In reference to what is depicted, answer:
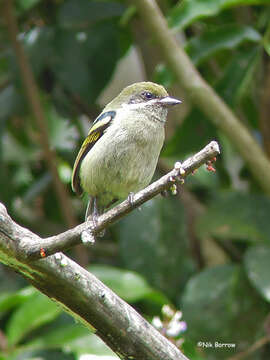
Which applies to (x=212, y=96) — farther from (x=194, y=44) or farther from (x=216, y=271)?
(x=216, y=271)

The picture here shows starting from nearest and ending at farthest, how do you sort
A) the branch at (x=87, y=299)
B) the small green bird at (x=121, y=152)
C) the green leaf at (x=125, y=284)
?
1. the branch at (x=87, y=299)
2. the small green bird at (x=121, y=152)
3. the green leaf at (x=125, y=284)

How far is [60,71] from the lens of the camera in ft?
15.8

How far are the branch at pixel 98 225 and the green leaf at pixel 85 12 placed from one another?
269 cm

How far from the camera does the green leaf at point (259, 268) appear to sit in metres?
3.85

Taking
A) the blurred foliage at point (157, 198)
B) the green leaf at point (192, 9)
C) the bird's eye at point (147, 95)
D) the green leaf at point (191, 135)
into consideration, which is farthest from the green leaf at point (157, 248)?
the green leaf at point (192, 9)

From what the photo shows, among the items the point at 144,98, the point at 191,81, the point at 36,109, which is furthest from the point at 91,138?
the point at 36,109

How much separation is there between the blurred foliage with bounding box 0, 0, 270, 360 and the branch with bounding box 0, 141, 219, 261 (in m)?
1.24

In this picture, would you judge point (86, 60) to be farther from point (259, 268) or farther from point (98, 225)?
point (98, 225)

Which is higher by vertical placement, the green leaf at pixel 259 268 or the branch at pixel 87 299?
the green leaf at pixel 259 268

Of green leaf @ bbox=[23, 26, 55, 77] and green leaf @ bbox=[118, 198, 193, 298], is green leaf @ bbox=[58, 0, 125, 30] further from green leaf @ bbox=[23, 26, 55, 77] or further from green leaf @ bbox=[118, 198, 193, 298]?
green leaf @ bbox=[118, 198, 193, 298]

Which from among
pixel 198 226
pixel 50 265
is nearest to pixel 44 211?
pixel 198 226

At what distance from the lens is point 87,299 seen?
237 centimetres

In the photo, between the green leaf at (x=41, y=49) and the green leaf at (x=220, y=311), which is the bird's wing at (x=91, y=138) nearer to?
the green leaf at (x=220, y=311)

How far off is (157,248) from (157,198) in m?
0.32
